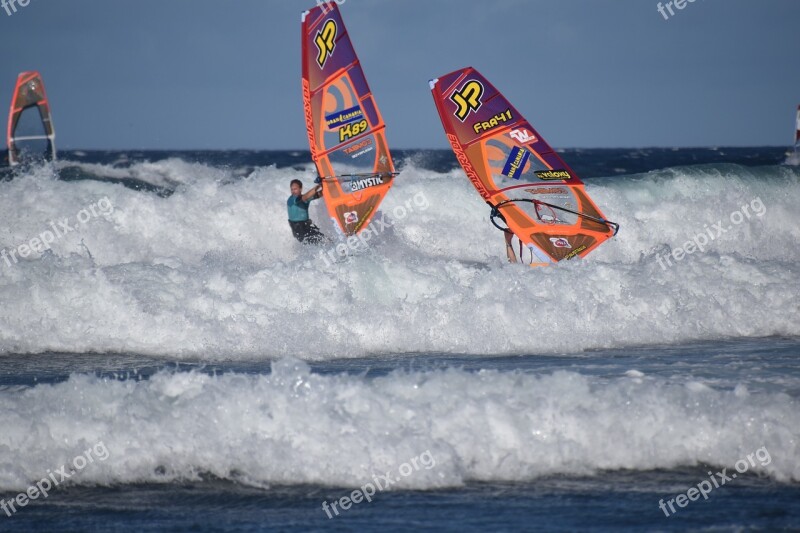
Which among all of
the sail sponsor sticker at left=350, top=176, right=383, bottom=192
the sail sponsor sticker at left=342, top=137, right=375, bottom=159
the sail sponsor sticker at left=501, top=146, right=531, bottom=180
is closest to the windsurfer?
the sail sponsor sticker at left=350, top=176, right=383, bottom=192

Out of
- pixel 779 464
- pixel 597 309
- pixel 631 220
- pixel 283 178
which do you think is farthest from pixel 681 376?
pixel 283 178

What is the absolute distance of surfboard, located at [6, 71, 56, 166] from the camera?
1947 centimetres

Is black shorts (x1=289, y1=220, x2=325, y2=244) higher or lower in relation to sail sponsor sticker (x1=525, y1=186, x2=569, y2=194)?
lower

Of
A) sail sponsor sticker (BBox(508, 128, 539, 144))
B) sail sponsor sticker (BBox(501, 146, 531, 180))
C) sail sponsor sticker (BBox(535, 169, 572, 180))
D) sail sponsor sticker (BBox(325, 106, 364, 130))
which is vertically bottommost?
sail sponsor sticker (BBox(535, 169, 572, 180))

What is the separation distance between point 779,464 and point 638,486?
0.89 meters

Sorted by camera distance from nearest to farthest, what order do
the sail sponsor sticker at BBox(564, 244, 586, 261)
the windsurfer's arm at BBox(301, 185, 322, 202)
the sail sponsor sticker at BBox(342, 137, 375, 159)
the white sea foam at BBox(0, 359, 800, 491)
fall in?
the white sea foam at BBox(0, 359, 800, 491) < the sail sponsor sticker at BBox(564, 244, 586, 261) < the sail sponsor sticker at BBox(342, 137, 375, 159) < the windsurfer's arm at BBox(301, 185, 322, 202)

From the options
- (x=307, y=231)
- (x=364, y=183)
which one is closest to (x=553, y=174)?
(x=364, y=183)

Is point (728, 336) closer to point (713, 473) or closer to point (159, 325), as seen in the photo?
point (713, 473)

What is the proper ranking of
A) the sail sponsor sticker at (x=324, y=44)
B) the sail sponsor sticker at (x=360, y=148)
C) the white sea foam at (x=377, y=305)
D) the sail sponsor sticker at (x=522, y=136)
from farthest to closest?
1. the sail sponsor sticker at (x=360, y=148)
2. the sail sponsor sticker at (x=324, y=44)
3. the sail sponsor sticker at (x=522, y=136)
4. the white sea foam at (x=377, y=305)

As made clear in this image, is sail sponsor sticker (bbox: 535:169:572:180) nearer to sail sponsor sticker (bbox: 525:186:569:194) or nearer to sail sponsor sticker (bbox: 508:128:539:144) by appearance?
sail sponsor sticker (bbox: 525:186:569:194)

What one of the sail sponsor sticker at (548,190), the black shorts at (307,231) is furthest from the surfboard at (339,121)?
the sail sponsor sticker at (548,190)

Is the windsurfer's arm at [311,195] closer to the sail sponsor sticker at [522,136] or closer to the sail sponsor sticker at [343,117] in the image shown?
the sail sponsor sticker at [343,117]

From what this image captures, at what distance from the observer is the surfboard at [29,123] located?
19.5m

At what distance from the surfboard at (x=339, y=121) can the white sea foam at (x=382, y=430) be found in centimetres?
626
